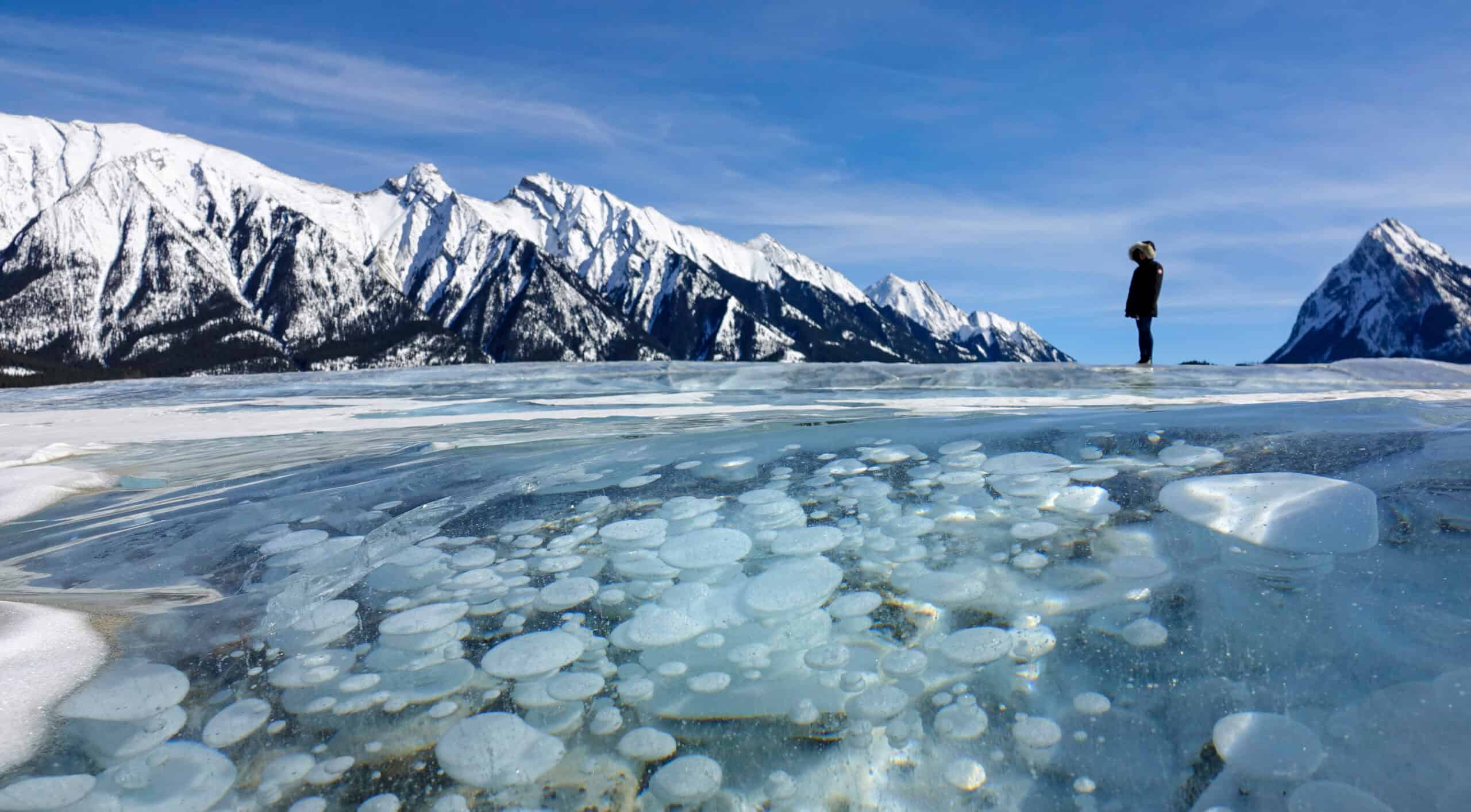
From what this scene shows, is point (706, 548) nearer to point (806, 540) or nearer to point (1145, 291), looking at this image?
point (806, 540)

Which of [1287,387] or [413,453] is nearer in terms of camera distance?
[413,453]

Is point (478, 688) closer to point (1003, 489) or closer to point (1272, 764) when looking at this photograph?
point (1272, 764)

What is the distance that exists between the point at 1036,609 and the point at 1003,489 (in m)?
0.95

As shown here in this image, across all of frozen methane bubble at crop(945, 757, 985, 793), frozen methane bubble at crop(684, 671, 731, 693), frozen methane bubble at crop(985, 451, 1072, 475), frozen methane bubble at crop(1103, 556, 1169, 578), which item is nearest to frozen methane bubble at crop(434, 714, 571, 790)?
frozen methane bubble at crop(684, 671, 731, 693)

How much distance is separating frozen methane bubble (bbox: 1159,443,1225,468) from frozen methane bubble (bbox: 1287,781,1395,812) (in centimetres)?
189

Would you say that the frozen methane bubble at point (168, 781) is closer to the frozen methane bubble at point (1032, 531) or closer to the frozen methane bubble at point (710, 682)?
the frozen methane bubble at point (710, 682)

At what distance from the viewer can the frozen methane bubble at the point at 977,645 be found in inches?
60.9

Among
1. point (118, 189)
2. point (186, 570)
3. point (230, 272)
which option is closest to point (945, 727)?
point (186, 570)

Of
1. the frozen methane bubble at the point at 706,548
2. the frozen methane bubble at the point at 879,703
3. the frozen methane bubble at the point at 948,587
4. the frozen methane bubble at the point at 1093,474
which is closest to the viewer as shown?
the frozen methane bubble at the point at 879,703

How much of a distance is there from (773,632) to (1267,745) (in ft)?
3.12

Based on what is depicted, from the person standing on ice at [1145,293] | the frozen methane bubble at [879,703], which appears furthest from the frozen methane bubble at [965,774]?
the person standing on ice at [1145,293]

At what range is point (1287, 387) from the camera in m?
6.62

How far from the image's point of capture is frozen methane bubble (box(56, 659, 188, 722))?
4.70 ft

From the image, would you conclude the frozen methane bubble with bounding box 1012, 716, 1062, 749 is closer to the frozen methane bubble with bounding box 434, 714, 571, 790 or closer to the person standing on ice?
the frozen methane bubble with bounding box 434, 714, 571, 790
